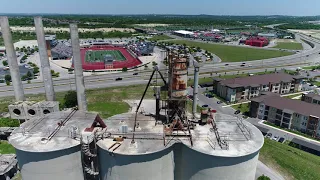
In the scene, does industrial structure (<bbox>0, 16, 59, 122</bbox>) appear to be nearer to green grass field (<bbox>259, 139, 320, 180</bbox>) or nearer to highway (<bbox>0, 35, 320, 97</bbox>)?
highway (<bbox>0, 35, 320, 97</bbox>)

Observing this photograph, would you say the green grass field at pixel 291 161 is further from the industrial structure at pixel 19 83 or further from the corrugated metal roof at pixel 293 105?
the industrial structure at pixel 19 83

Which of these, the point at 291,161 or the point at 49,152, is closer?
the point at 49,152

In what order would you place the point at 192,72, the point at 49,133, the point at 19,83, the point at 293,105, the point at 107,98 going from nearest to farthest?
the point at 49,133 → the point at 19,83 → the point at 293,105 → the point at 107,98 → the point at 192,72

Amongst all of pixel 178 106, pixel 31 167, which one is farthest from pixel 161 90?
pixel 31 167

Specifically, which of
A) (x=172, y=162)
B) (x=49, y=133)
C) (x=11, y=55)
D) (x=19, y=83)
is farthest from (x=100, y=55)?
(x=172, y=162)

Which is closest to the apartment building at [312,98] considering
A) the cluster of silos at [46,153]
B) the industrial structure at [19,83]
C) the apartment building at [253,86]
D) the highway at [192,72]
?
the apartment building at [253,86]

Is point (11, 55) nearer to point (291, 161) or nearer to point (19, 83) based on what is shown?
point (19, 83)
